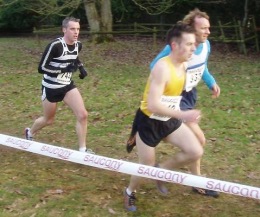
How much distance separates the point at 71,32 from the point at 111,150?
1800 mm

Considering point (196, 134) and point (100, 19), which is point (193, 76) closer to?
point (196, 134)

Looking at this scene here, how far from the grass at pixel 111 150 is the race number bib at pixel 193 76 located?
3.95 ft

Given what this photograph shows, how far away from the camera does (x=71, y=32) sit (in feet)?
18.3

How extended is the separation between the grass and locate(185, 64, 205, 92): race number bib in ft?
3.95

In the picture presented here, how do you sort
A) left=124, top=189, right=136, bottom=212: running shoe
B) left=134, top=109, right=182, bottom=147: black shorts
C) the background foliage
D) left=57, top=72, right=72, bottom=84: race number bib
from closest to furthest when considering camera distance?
left=134, top=109, right=182, bottom=147: black shorts < left=124, top=189, right=136, bottom=212: running shoe < left=57, top=72, right=72, bottom=84: race number bib < the background foliage

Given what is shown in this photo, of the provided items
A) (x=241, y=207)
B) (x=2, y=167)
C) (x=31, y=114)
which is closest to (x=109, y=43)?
(x=31, y=114)

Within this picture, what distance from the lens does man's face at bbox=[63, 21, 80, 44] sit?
5.52 metres

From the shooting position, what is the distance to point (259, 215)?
451cm

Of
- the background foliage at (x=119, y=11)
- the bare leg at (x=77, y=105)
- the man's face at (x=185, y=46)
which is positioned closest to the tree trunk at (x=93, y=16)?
the background foliage at (x=119, y=11)

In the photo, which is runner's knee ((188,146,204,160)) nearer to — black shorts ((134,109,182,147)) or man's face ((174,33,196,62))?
black shorts ((134,109,182,147))

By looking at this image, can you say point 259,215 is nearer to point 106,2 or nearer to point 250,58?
point 250,58

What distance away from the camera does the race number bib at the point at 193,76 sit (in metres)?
4.49

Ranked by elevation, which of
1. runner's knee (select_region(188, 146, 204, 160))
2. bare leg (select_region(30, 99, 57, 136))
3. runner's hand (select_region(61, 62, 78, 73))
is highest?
runner's hand (select_region(61, 62, 78, 73))

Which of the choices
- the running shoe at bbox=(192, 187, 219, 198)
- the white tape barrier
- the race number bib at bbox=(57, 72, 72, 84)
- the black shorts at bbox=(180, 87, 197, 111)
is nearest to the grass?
the running shoe at bbox=(192, 187, 219, 198)
